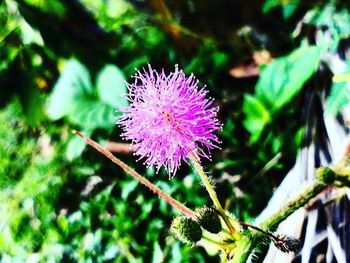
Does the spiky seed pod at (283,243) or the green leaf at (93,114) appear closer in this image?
the spiky seed pod at (283,243)

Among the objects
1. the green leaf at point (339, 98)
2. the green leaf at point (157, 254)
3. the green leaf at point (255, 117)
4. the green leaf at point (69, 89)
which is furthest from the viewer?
the green leaf at point (69, 89)

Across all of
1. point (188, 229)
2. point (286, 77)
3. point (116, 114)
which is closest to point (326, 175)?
point (188, 229)

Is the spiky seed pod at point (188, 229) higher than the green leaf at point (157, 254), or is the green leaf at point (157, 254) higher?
the spiky seed pod at point (188, 229)

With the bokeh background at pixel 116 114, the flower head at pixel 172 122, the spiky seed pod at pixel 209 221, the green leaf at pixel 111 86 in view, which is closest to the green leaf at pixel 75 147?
the bokeh background at pixel 116 114

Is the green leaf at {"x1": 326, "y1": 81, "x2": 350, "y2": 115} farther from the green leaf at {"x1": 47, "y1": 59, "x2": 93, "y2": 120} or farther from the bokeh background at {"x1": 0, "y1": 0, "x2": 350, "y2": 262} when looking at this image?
the green leaf at {"x1": 47, "y1": 59, "x2": 93, "y2": 120}

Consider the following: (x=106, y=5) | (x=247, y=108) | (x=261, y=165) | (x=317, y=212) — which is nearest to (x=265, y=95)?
(x=247, y=108)

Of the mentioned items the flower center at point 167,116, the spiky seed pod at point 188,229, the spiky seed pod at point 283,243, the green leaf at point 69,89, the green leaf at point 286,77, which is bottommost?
the spiky seed pod at point 283,243

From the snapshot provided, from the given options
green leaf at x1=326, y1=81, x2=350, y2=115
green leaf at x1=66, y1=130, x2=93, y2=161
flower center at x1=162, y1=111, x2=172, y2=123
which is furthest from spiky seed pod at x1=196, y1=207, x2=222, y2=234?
green leaf at x1=66, y1=130, x2=93, y2=161

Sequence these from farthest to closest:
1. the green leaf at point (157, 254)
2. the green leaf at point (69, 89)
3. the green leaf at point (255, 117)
→ 1. the green leaf at point (69, 89)
2. the green leaf at point (255, 117)
3. the green leaf at point (157, 254)

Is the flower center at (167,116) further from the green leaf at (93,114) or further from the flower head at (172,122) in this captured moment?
the green leaf at (93,114)
